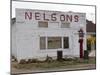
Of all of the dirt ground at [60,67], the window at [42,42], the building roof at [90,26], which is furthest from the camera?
the building roof at [90,26]

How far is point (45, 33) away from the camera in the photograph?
2240mm

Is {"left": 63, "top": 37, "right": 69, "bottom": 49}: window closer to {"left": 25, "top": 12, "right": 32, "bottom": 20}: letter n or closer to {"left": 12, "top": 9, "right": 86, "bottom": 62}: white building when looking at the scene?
{"left": 12, "top": 9, "right": 86, "bottom": 62}: white building

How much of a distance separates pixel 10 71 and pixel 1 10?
2.01 feet

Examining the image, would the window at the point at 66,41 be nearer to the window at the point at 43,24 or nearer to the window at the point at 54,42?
the window at the point at 54,42

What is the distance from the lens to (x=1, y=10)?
82.6 inches

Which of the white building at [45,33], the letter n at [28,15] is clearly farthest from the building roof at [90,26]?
the letter n at [28,15]

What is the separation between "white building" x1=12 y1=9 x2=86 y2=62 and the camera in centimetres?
214

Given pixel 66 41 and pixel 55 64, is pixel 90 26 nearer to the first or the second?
pixel 66 41

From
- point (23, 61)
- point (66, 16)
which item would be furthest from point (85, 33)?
point (23, 61)

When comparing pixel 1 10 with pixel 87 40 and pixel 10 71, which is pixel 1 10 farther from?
pixel 87 40

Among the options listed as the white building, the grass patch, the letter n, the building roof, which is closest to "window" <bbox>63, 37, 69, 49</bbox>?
the white building

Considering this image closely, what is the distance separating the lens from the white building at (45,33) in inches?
84.4

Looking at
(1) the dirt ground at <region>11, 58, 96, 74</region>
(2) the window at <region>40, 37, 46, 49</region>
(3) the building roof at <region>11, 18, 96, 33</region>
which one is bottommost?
(1) the dirt ground at <region>11, 58, 96, 74</region>

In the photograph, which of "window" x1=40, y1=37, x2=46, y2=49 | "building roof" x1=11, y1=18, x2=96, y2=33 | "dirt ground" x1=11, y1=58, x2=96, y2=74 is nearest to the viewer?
"dirt ground" x1=11, y1=58, x2=96, y2=74
